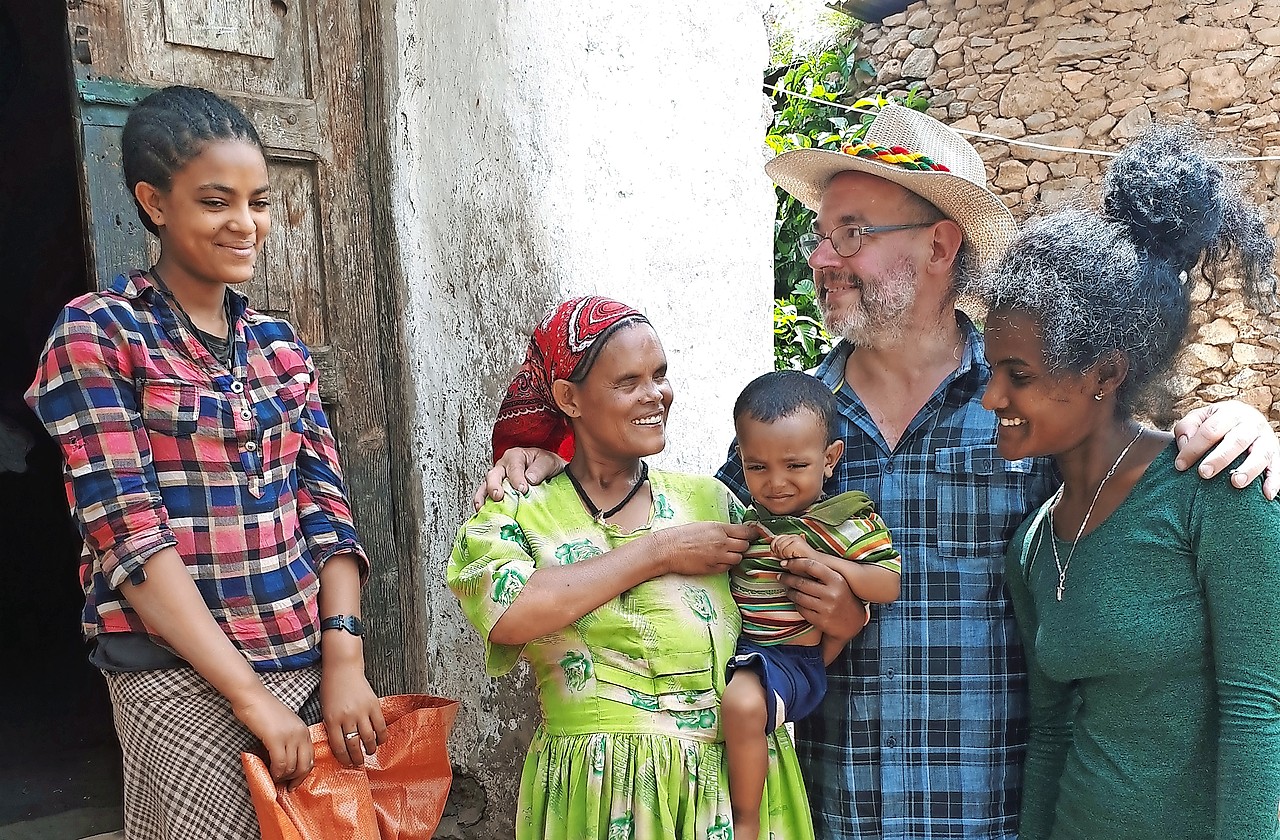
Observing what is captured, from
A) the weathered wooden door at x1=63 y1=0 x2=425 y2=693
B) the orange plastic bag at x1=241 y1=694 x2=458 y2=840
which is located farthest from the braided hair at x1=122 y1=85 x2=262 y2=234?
the orange plastic bag at x1=241 y1=694 x2=458 y2=840

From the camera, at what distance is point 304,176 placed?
2.70 meters

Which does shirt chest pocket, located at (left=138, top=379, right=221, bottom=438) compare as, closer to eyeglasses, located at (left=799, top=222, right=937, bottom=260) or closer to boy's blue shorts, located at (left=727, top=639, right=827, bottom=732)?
boy's blue shorts, located at (left=727, top=639, right=827, bottom=732)

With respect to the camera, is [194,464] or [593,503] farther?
[593,503]

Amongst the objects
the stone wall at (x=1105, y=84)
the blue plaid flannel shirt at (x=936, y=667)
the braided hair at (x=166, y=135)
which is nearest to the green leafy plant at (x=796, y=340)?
the stone wall at (x=1105, y=84)

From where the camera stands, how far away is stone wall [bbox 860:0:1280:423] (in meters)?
6.43

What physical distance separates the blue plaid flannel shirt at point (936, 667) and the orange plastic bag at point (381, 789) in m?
0.78

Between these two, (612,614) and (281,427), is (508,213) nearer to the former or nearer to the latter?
(281,427)

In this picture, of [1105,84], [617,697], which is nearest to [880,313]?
[617,697]

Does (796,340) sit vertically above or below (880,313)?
below

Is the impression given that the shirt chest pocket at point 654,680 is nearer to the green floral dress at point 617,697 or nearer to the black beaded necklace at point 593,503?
the green floral dress at point 617,697

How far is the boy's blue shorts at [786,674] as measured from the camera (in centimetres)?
191

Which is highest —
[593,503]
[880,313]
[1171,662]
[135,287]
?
[135,287]

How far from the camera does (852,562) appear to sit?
1.97m

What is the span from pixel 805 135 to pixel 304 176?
5.59 m
